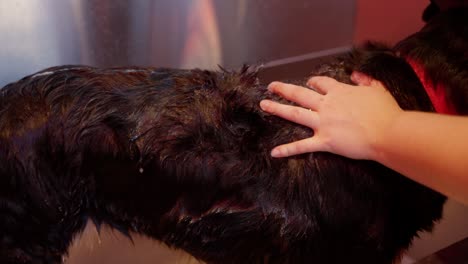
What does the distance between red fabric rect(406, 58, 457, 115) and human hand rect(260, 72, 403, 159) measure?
3.4 inches

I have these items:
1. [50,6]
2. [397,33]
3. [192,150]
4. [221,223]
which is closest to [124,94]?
[192,150]

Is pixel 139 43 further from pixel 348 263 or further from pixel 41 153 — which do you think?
pixel 348 263

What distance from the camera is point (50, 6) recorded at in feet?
3.89

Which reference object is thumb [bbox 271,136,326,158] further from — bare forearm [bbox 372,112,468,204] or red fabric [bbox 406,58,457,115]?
red fabric [bbox 406,58,457,115]

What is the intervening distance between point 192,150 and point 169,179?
0.18ft

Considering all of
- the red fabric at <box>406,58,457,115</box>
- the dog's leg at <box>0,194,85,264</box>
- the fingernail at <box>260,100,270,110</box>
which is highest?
the red fabric at <box>406,58,457,115</box>

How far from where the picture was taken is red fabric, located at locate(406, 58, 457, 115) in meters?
0.75

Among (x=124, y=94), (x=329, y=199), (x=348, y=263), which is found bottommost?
(x=348, y=263)

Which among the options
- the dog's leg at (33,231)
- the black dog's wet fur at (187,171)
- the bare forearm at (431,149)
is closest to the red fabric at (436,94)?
the black dog's wet fur at (187,171)

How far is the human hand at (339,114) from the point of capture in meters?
0.63

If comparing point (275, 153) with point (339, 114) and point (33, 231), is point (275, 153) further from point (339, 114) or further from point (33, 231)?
point (33, 231)

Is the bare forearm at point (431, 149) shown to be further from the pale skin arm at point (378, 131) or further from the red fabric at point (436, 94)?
the red fabric at point (436, 94)

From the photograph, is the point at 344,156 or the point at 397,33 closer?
the point at 344,156

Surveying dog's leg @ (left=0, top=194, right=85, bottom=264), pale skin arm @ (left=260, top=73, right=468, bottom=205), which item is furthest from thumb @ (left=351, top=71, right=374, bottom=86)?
dog's leg @ (left=0, top=194, right=85, bottom=264)
